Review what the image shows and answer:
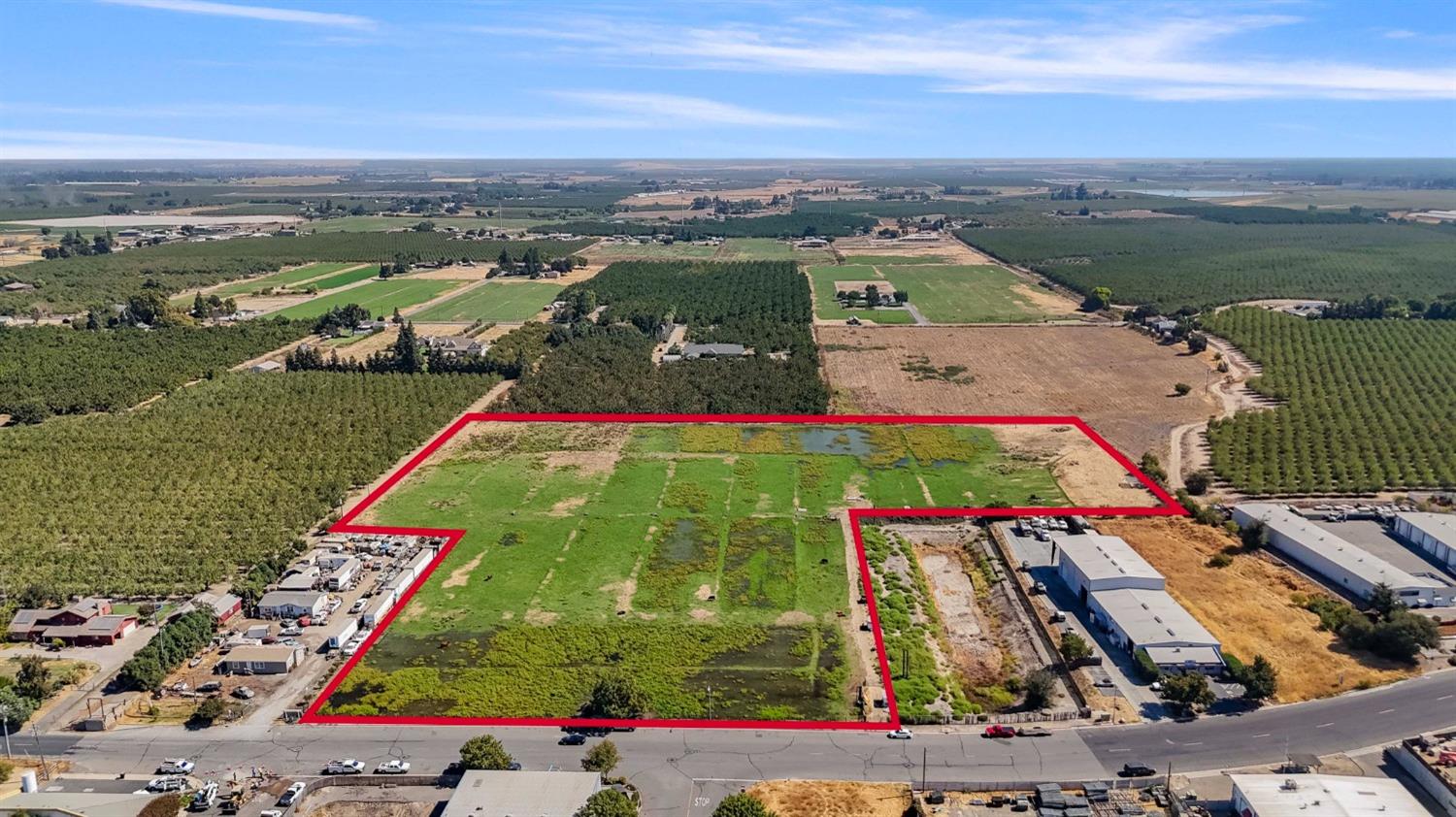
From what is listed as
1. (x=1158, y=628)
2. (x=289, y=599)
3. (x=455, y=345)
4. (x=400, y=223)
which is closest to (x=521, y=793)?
(x=289, y=599)

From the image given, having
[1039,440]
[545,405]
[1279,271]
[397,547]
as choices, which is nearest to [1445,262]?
[1279,271]

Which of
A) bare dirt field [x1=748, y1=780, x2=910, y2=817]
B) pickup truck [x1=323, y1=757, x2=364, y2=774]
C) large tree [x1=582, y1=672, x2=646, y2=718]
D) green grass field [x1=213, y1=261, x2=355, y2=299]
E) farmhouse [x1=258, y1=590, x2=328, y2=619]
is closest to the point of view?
bare dirt field [x1=748, y1=780, x2=910, y2=817]

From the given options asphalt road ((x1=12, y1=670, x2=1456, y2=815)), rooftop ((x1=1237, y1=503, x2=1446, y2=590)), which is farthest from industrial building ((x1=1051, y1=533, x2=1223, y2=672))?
rooftop ((x1=1237, y1=503, x2=1446, y2=590))

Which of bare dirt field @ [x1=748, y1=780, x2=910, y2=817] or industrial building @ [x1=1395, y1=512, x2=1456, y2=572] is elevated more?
industrial building @ [x1=1395, y1=512, x2=1456, y2=572]

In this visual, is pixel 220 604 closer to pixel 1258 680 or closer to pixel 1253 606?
pixel 1258 680

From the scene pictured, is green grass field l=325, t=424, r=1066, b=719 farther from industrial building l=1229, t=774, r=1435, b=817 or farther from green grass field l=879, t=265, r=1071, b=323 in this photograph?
green grass field l=879, t=265, r=1071, b=323

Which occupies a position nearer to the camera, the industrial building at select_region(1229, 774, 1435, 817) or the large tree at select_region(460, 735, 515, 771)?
the industrial building at select_region(1229, 774, 1435, 817)

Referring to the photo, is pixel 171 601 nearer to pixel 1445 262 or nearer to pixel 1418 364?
pixel 1418 364
